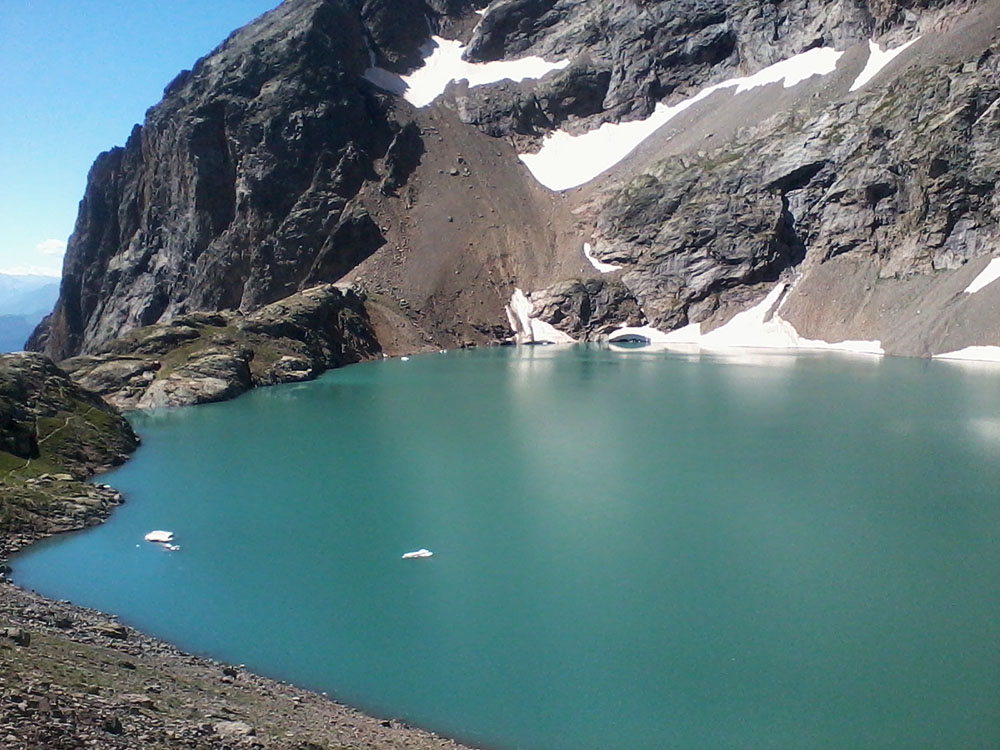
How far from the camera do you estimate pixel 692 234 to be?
103m

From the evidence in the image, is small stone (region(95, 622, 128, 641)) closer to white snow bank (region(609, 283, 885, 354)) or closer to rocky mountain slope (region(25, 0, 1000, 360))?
rocky mountain slope (region(25, 0, 1000, 360))

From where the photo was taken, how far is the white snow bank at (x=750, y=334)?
293 ft

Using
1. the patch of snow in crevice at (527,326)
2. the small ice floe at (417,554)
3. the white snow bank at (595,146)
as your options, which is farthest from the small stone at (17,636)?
the white snow bank at (595,146)

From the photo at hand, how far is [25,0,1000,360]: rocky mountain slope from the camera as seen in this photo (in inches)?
3354

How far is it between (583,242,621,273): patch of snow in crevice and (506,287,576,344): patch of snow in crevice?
10266mm

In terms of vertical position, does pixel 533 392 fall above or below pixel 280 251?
below

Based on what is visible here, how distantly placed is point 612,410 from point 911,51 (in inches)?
2834

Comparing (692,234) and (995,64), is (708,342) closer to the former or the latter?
(692,234)

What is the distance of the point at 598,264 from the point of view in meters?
110

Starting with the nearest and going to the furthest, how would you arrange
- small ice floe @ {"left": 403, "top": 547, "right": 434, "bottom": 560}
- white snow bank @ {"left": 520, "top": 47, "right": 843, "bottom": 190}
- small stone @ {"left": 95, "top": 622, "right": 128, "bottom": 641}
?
1. small stone @ {"left": 95, "top": 622, "right": 128, "bottom": 641}
2. small ice floe @ {"left": 403, "top": 547, "right": 434, "bottom": 560}
3. white snow bank @ {"left": 520, "top": 47, "right": 843, "bottom": 190}

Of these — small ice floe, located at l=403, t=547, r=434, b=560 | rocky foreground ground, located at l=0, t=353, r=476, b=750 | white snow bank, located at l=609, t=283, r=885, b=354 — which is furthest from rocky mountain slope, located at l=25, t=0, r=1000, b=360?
rocky foreground ground, located at l=0, t=353, r=476, b=750

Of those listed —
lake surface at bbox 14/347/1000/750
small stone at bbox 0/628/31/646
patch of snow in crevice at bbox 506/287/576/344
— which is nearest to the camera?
small stone at bbox 0/628/31/646

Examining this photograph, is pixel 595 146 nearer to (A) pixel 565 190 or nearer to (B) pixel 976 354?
(A) pixel 565 190

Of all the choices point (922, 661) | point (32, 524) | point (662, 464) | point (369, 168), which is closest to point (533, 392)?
point (662, 464)
